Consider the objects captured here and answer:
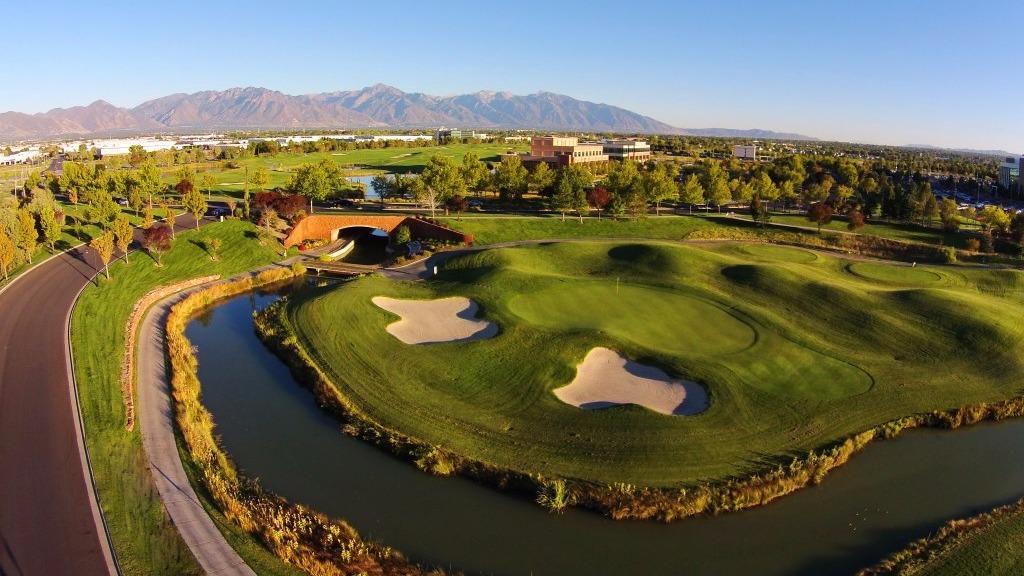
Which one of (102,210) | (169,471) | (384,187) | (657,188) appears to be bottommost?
(169,471)

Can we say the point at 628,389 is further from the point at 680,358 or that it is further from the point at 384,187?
the point at 384,187

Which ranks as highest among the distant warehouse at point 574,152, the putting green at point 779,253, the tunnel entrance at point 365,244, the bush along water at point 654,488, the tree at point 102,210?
the distant warehouse at point 574,152

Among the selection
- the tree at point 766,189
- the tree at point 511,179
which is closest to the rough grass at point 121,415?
the tree at point 511,179

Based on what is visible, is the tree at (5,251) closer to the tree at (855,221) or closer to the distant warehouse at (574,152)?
the tree at (855,221)

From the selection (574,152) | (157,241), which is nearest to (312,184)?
(157,241)

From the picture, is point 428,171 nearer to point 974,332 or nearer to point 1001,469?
A: point 974,332
